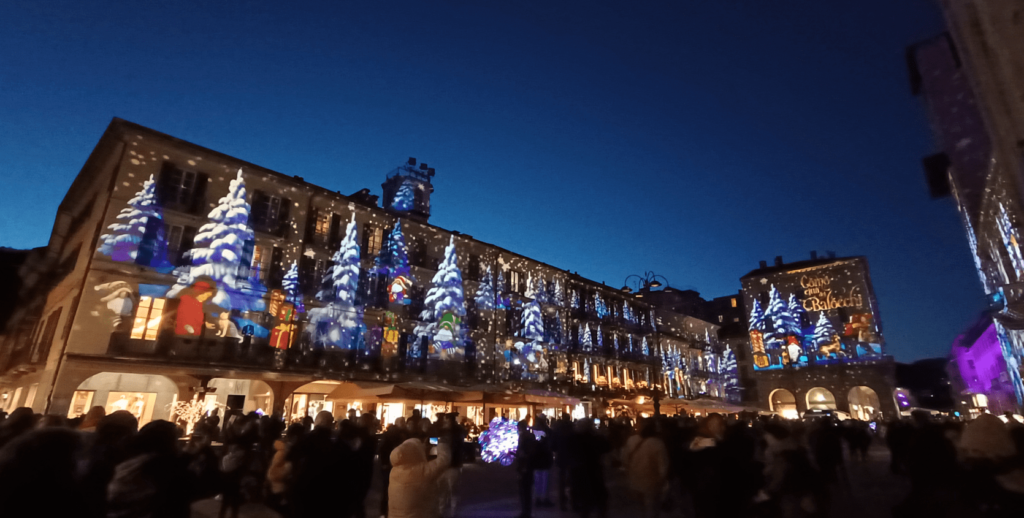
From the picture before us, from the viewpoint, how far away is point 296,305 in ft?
74.9

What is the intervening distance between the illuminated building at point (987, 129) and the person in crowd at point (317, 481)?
43.7 feet

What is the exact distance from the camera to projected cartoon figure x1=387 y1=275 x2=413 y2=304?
1040 inches

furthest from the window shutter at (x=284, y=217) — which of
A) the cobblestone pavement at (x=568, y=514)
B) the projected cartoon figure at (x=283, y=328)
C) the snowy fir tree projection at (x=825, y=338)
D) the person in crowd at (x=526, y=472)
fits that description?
the snowy fir tree projection at (x=825, y=338)

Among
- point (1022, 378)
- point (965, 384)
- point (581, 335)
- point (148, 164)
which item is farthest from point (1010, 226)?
point (965, 384)

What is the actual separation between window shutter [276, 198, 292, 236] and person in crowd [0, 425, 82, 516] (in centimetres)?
2198

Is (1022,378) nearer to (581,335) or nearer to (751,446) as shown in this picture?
(581,335)

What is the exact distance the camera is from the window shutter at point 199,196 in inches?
821

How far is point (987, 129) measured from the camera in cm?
1384

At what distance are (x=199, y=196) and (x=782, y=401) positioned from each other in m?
49.5

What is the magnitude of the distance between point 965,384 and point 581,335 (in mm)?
56533

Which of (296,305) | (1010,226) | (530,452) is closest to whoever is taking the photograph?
(530,452)

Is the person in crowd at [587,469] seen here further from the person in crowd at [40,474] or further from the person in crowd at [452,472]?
the person in crowd at [40,474]

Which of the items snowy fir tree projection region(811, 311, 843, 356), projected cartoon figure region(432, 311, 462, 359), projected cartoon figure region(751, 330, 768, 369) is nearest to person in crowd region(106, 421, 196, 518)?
projected cartoon figure region(432, 311, 462, 359)

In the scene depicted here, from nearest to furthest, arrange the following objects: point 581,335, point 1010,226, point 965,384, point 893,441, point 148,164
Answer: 1. point 893,441
2. point 1010,226
3. point 148,164
4. point 581,335
5. point 965,384
